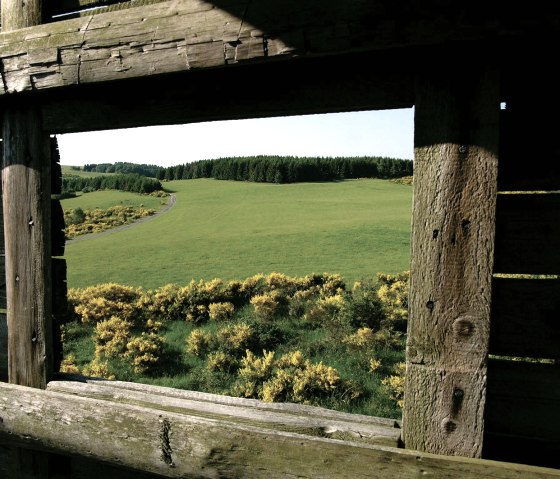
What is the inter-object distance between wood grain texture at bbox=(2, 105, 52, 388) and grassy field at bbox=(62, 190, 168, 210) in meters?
40.1

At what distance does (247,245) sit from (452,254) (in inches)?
859

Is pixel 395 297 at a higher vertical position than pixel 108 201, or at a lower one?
lower

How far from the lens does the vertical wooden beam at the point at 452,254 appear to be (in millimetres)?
1888

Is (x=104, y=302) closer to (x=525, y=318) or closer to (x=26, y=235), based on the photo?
(x=26, y=235)

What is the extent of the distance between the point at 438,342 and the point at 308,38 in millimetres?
1446

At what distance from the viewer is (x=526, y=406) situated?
204 cm

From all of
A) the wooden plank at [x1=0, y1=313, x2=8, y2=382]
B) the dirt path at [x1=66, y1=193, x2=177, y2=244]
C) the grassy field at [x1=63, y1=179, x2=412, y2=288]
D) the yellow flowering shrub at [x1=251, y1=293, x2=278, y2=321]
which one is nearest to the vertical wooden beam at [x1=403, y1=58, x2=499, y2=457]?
the wooden plank at [x1=0, y1=313, x2=8, y2=382]

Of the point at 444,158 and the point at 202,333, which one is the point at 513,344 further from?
the point at 202,333

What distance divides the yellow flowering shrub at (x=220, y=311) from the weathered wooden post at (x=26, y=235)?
8.70 meters

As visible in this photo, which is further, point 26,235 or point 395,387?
point 395,387

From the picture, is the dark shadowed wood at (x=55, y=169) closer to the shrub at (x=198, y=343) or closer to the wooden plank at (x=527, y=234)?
the wooden plank at (x=527, y=234)

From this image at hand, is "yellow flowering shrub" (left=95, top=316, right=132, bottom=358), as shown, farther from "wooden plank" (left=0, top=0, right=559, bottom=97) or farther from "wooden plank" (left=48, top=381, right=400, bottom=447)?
"wooden plank" (left=0, top=0, right=559, bottom=97)

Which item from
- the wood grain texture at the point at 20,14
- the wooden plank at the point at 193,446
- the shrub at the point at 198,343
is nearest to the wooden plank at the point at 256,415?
the wooden plank at the point at 193,446

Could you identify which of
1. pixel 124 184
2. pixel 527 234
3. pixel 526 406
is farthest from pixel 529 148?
pixel 124 184
